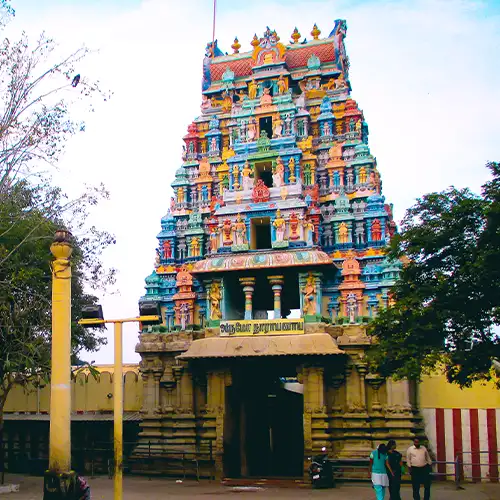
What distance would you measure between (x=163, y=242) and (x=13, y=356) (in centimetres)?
960

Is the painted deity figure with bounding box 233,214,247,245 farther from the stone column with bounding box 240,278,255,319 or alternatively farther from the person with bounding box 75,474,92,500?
the person with bounding box 75,474,92,500

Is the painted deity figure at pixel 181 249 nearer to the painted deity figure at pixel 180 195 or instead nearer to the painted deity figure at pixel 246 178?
the painted deity figure at pixel 180 195

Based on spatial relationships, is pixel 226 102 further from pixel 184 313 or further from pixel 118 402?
pixel 118 402

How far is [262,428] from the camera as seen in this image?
28031mm

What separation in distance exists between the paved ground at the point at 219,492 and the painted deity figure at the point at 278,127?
1325 centimetres

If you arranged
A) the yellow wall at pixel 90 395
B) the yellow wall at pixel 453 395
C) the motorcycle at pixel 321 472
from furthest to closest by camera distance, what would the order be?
the yellow wall at pixel 90 395 < the yellow wall at pixel 453 395 < the motorcycle at pixel 321 472

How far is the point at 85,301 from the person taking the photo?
29.2 meters

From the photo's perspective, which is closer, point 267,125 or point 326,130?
point 326,130

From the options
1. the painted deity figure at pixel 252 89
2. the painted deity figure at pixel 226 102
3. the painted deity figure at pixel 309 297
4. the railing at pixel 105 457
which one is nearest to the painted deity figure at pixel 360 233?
the painted deity figure at pixel 309 297

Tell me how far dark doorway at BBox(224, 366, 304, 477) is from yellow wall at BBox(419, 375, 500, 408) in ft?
17.6

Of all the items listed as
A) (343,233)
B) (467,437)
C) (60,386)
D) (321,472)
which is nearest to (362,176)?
(343,233)

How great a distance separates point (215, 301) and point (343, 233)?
5355 mm

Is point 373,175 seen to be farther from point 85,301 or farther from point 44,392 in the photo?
point 44,392

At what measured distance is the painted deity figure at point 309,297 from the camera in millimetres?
24844
